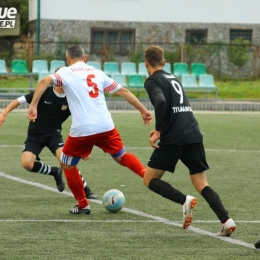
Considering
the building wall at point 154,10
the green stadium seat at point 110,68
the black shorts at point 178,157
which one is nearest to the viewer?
the black shorts at point 178,157

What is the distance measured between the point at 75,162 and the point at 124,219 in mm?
769

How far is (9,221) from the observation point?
28.1 feet

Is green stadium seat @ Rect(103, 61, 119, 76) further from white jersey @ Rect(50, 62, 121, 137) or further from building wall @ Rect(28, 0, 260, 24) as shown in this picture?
white jersey @ Rect(50, 62, 121, 137)

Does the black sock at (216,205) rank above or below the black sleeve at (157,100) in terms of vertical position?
below

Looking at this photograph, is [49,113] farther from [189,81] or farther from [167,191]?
[189,81]

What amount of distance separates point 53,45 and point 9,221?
95.3ft

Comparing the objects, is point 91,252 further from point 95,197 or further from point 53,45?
point 53,45

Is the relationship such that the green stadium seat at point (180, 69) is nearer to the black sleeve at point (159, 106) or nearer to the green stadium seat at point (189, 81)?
the green stadium seat at point (189, 81)

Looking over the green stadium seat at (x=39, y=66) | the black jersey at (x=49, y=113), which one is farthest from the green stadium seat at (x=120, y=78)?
the black jersey at (x=49, y=113)

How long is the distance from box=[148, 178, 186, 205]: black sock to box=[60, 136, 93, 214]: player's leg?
105cm

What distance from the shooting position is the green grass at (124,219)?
7.14m

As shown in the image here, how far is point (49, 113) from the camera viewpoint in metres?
10.7

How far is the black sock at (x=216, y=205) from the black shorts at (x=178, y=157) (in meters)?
0.21

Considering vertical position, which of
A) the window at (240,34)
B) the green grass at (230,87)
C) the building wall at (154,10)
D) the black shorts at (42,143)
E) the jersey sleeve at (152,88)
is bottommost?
the green grass at (230,87)
